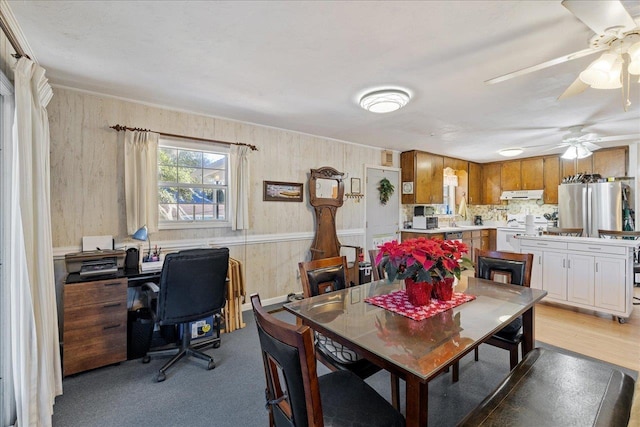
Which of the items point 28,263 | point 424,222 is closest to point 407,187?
point 424,222

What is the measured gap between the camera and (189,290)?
7.45 feet

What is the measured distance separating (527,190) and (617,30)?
5.40m

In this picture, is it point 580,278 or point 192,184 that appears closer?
point 192,184

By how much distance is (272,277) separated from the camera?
4008 mm

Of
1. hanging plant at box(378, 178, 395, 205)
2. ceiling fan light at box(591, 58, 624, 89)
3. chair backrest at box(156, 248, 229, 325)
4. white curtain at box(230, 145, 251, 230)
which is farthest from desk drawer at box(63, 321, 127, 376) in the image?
hanging plant at box(378, 178, 395, 205)

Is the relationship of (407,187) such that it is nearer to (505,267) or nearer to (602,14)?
(505,267)

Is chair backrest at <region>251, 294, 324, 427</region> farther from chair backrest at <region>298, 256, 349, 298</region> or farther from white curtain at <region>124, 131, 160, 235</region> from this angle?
white curtain at <region>124, 131, 160, 235</region>

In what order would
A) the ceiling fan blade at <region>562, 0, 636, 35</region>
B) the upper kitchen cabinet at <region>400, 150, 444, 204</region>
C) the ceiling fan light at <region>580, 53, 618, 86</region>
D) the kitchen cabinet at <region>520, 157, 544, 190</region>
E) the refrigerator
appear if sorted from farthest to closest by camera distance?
the kitchen cabinet at <region>520, 157, 544, 190</region>
the upper kitchen cabinet at <region>400, 150, 444, 204</region>
the refrigerator
the ceiling fan light at <region>580, 53, 618, 86</region>
the ceiling fan blade at <region>562, 0, 636, 35</region>

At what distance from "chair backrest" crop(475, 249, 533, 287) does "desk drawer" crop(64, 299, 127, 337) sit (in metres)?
3.12

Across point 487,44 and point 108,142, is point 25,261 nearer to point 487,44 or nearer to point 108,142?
point 108,142

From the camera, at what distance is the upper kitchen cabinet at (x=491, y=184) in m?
6.62

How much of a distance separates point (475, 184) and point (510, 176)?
71 centimetres

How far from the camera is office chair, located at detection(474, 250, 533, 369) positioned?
78.7 inches

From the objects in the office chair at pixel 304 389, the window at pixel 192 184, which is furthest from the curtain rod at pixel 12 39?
the office chair at pixel 304 389
